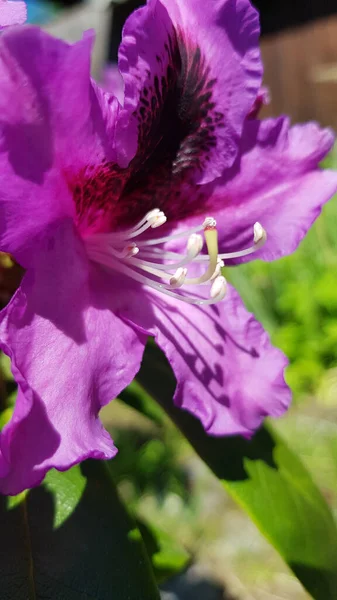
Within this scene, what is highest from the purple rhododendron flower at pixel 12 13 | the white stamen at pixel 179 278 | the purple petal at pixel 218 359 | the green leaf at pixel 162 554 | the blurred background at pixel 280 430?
the purple rhododendron flower at pixel 12 13

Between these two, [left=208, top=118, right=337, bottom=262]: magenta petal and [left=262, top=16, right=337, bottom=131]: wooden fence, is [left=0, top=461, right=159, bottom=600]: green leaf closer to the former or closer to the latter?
[left=208, top=118, right=337, bottom=262]: magenta petal

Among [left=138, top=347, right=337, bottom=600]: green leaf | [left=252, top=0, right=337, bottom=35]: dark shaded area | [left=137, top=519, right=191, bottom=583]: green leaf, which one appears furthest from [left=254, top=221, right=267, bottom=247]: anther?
[left=252, top=0, right=337, bottom=35]: dark shaded area

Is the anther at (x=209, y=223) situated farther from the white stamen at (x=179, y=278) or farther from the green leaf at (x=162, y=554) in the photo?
the green leaf at (x=162, y=554)

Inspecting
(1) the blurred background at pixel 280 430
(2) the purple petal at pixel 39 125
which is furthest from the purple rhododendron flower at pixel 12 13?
(1) the blurred background at pixel 280 430

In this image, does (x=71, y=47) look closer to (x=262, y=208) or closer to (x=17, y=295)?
(x=17, y=295)

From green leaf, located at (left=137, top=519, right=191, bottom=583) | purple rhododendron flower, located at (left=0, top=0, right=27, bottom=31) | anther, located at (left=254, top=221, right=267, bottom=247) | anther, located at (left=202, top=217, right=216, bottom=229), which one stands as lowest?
green leaf, located at (left=137, top=519, right=191, bottom=583)

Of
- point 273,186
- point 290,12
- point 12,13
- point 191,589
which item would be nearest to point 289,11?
point 290,12
